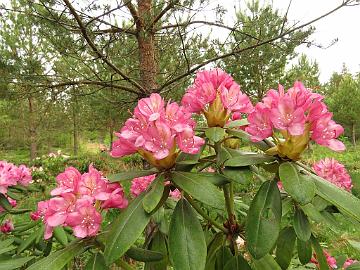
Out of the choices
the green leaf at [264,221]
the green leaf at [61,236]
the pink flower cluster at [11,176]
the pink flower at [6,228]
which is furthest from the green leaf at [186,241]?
the pink flower at [6,228]

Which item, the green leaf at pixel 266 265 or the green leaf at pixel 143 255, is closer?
the green leaf at pixel 143 255

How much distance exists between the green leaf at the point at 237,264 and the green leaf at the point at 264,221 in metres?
0.23

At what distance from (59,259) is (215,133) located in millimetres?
543

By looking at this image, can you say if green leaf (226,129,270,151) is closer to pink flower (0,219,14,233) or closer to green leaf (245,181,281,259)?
green leaf (245,181,281,259)

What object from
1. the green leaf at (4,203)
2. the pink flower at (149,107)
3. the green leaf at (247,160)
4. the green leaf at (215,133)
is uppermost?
the pink flower at (149,107)

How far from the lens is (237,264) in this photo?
1176 mm

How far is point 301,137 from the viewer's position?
3.47 ft

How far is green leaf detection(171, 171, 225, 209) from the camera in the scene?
957 mm

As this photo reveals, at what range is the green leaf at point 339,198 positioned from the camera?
3.15 feet

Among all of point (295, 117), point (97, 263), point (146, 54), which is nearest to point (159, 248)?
point (97, 263)

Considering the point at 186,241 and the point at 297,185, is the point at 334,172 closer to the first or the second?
the point at 297,185

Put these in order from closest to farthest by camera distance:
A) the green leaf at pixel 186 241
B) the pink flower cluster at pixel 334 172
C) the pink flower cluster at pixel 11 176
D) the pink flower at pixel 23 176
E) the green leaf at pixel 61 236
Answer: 1. the green leaf at pixel 186 241
2. the green leaf at pixel 61 236
3. the pink flower cluster at pixel 11 176
4. the pink flower at pixel 23 176
5. the pink flower cluster at pixel 334 172

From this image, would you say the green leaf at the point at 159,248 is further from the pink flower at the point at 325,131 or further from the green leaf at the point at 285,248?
the pink flower at the point at 325,131

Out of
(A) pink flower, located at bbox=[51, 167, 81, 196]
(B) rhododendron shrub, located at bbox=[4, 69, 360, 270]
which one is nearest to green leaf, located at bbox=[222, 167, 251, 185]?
(B) rhododendron shrub, located at bbox=[4, 69, 360, 270]
